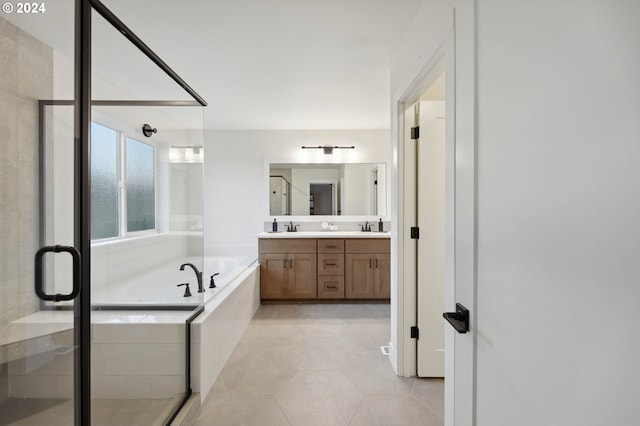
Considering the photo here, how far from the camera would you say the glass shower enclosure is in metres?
1.16

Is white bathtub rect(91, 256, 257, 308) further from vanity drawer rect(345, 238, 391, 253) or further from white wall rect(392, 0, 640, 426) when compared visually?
white wall rect(392, 0, 640, 426)

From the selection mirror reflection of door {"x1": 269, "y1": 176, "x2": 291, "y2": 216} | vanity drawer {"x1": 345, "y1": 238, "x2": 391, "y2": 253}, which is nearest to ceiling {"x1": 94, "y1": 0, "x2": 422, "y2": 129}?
mirror reflection of door {"x1": 269, "y1": 176, "x2": 291, "y2": 216}

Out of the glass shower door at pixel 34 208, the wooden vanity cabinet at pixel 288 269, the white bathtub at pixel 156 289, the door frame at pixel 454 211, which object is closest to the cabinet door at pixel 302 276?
the wooden vanity cabinet at pixel 288 269

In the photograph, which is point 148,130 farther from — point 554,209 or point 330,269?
point 554,209

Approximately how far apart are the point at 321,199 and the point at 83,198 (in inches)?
130

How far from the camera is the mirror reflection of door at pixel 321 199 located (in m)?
4.27

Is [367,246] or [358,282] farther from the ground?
[367,246]

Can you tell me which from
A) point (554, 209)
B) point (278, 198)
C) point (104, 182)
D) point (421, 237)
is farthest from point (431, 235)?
point (278, 198)

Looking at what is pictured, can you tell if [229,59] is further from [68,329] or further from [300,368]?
[300,368]

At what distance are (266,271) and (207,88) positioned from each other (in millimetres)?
2228

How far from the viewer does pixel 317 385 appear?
195cm

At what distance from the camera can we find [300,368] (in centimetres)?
215

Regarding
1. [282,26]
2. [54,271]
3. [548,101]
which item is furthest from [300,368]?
[282,26]

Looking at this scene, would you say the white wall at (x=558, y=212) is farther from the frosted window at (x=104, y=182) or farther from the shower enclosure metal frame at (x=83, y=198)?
the frosted window at (x=104, y=182)
